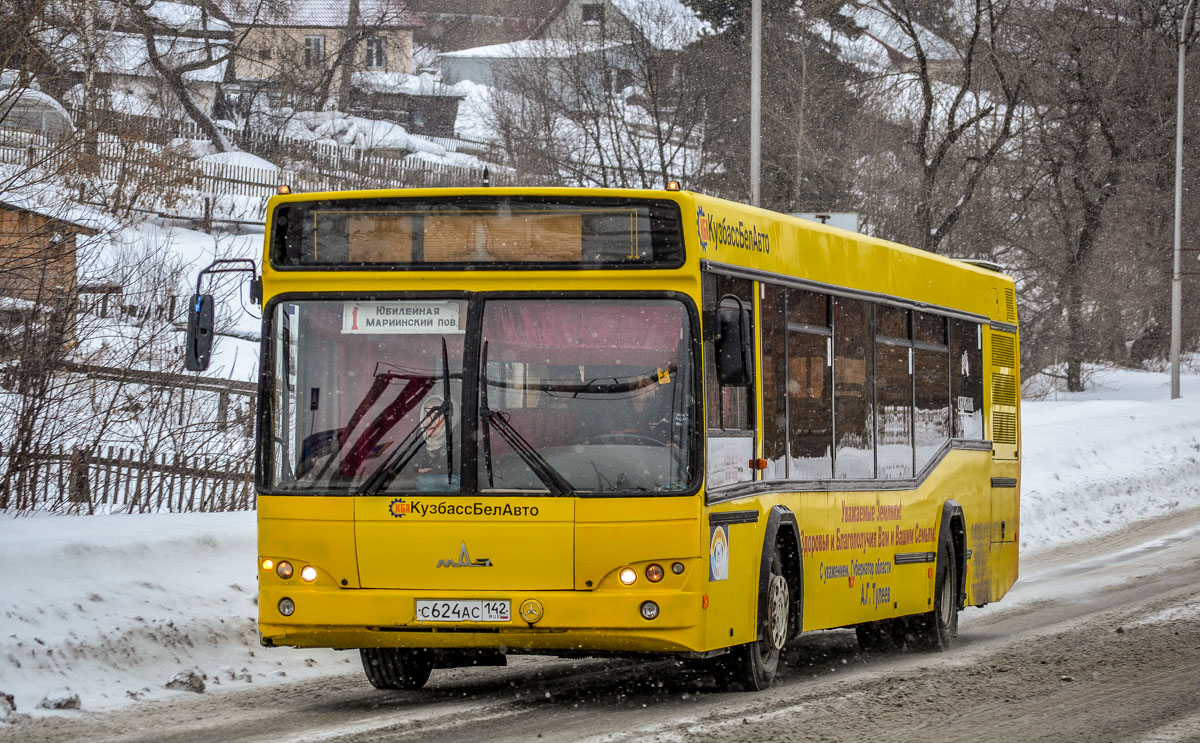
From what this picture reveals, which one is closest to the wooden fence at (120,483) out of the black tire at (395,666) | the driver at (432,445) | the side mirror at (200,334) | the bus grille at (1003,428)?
the black tire at (395,666)

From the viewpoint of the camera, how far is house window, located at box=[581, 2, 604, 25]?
50.1m

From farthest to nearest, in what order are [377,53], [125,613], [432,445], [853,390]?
[377,53] < [853,390] < [125,613] < [432,445]

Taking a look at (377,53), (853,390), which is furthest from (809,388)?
(377,53)

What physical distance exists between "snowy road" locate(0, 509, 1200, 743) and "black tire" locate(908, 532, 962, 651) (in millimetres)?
228

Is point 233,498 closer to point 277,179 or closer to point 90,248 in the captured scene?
point 90,248

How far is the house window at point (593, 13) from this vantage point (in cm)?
5006

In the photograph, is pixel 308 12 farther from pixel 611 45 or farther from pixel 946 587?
pixel 946 587

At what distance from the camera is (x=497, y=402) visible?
342 inches

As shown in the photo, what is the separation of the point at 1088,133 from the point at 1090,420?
1613 centimetres

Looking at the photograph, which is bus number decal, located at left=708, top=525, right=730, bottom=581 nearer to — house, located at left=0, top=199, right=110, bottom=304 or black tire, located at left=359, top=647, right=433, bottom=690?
black tire, located at left=359, top=647, right=433, bottom=690

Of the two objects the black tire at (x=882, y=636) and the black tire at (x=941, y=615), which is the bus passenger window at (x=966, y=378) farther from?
the black tire at (x=882, y=636)

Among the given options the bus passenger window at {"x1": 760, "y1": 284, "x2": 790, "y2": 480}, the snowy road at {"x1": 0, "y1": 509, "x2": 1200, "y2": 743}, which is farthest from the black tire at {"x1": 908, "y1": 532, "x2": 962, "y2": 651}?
the bus passenger window at {"x1": 760, "y1": 284, "x2": 790, "y2": 480}

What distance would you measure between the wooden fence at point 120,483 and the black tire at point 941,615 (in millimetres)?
7302

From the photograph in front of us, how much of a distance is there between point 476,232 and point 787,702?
9.99ft
